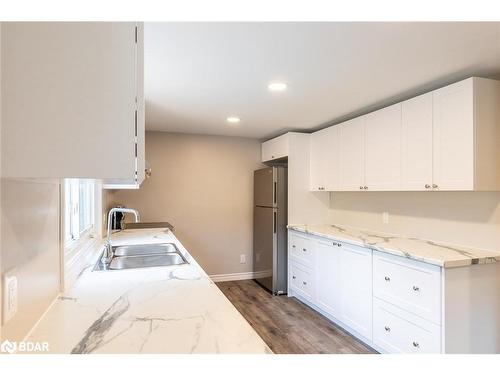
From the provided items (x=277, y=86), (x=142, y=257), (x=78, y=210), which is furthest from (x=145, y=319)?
(x=277, y=86)

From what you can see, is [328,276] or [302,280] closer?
[328,276]

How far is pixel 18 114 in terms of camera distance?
75 centimetres

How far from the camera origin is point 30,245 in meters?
Result: 0.99

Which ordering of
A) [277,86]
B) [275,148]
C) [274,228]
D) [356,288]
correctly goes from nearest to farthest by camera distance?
[277,86]
[356,288]
[274,228]
[275,148]

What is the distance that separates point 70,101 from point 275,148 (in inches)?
138

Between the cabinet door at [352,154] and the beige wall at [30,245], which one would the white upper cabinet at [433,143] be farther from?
the beige wall at [30,245]

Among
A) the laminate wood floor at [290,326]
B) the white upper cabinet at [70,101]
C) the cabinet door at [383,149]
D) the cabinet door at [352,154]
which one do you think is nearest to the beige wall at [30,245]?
the white upper cabinet at [70,101]

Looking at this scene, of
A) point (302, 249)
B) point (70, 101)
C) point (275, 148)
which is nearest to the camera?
point (70, 101)

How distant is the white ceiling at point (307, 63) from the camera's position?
1.56m

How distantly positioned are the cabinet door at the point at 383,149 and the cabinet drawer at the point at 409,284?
0.67 meters

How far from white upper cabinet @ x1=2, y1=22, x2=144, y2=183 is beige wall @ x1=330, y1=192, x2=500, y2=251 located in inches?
97.0

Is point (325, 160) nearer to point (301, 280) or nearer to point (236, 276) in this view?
point (301, 280)

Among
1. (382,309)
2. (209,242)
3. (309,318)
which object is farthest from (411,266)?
(209,242)
